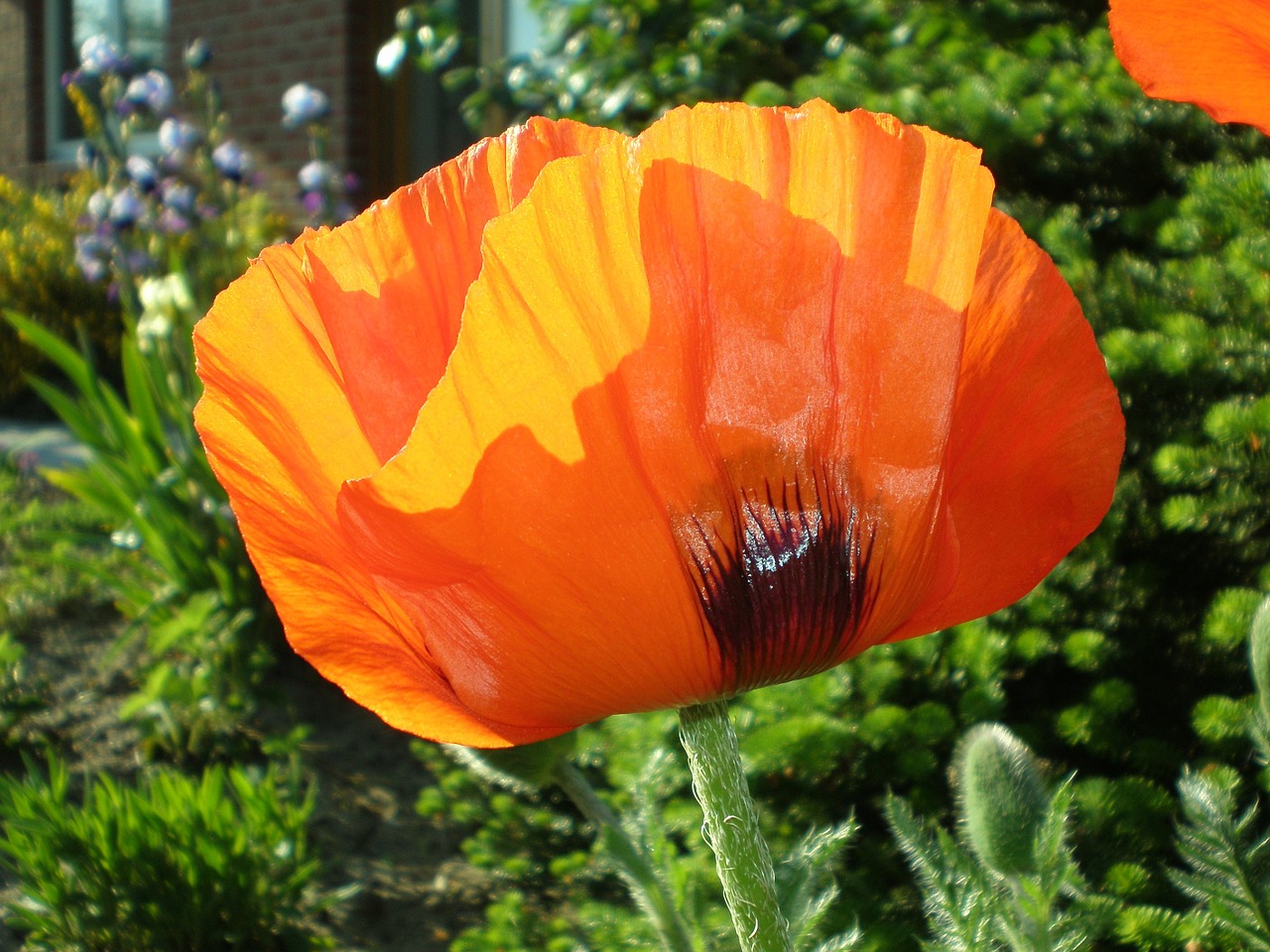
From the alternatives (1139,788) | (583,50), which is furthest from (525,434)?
(583,50)

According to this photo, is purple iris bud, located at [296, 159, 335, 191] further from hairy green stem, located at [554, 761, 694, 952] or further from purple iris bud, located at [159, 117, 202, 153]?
hairy green stem, located at [554, 761, 694, 952]

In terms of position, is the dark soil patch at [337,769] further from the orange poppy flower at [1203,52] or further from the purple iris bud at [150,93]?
the orange poppy flower at [1203,52]

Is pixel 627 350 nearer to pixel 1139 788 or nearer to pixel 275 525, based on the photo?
pixel 275 525

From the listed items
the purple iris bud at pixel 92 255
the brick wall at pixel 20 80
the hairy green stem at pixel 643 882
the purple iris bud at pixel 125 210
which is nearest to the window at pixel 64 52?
the brick wall at pixel 20 80

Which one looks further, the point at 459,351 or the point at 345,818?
the point at 345,818

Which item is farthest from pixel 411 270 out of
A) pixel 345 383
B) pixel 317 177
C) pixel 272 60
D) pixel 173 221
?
pixel 272 60

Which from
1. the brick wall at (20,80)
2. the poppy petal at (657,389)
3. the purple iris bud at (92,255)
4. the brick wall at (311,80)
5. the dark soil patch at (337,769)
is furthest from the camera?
the brick wall at (20,80)
